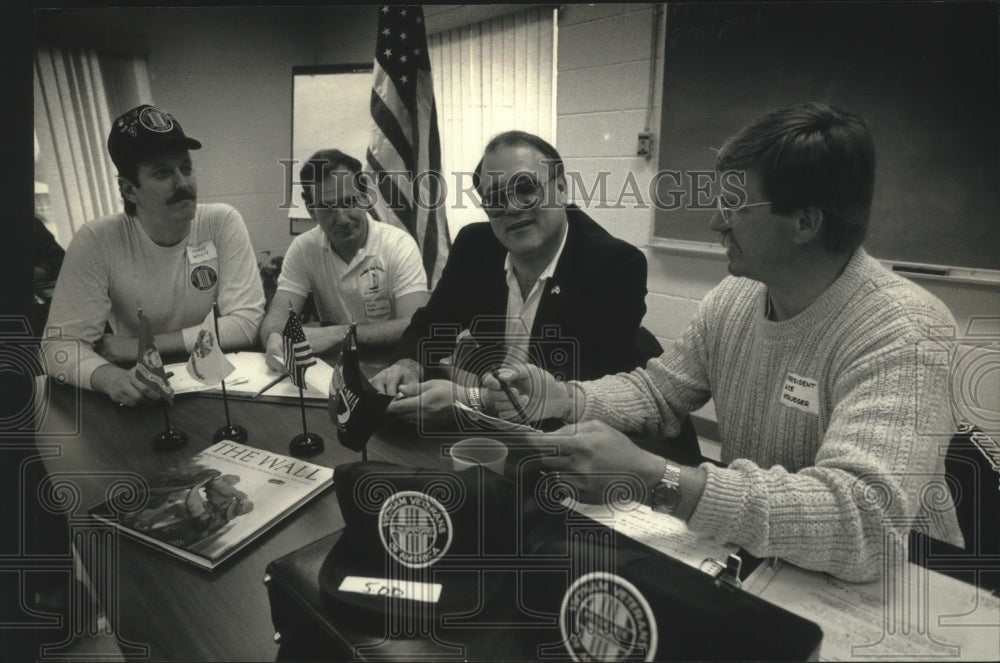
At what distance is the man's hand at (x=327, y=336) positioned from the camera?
1.09 metres

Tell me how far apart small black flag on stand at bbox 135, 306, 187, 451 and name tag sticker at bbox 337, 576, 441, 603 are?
0.58 metres

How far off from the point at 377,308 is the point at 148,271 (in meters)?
0.43

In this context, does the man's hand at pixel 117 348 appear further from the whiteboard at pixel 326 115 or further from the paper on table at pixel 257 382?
the whiteboard at pixel 326 115

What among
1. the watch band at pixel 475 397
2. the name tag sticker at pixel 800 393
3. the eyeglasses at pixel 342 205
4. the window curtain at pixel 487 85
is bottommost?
the watch band at pixel 475 397

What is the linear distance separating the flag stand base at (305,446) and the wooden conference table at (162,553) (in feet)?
0.06

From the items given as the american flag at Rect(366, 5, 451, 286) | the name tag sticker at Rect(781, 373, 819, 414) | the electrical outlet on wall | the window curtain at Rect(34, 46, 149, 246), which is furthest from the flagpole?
the name tag sticker at Rect(781, 373, 819, 414)

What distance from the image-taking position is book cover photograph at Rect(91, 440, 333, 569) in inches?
31.4

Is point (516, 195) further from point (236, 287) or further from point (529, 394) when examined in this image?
point (236, 287)

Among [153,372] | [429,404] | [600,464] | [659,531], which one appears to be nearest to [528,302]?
[429,404]

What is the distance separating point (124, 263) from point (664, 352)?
43.5 inches

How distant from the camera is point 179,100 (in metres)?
0.90

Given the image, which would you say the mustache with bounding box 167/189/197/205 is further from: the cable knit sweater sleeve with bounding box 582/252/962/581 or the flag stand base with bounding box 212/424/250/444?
the cable knit sweater sleeve with bounding box 582/252/962/581

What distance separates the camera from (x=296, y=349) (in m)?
1.04

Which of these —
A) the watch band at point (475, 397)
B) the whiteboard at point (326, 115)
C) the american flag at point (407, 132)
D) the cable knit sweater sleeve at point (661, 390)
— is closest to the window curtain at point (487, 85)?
the american flag at point (407, 132)
